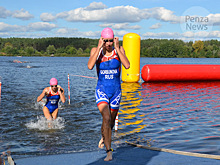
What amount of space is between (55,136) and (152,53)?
160858 millimetres

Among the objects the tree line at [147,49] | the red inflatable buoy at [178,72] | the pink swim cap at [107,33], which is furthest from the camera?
the tree line at [147,49]

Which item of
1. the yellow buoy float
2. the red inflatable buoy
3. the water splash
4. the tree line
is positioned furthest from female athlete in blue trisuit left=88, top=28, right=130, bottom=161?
the tree line

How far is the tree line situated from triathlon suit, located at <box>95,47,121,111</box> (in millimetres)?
156332

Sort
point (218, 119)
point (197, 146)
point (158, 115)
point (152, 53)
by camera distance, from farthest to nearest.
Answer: point (152, 53) → point (158, 115) → point (218, 119) → point (197, 146)

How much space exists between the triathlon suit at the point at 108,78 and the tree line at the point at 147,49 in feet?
513

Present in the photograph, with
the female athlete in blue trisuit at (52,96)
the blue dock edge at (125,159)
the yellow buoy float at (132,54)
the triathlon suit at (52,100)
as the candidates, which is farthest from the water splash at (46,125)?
the yellow buoy float at (132,54)

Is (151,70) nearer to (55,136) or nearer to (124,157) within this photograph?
(55,136)

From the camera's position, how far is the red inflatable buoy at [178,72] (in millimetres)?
22312

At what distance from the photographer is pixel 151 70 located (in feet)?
72.7

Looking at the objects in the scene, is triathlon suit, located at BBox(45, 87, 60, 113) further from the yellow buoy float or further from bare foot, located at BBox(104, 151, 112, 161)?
the yellow buoy float

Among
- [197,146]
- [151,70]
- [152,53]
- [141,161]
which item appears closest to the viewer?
[141,161]

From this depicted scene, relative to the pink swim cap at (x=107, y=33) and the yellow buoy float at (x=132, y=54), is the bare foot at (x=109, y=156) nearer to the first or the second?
the pink swim cap at (x=107, y=33)

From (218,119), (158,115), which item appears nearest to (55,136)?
(158,115)

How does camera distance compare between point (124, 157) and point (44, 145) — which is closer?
point (124, 157)
